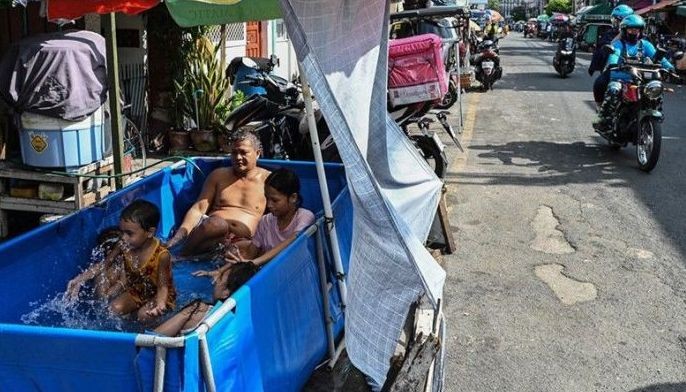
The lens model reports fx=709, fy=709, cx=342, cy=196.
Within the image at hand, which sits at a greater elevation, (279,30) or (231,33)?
(279,30)

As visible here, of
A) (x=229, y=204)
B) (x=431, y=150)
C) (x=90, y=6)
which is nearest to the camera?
(x=90, y=6)

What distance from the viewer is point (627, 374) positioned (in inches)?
151

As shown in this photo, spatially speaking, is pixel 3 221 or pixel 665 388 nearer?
pixel 665 388

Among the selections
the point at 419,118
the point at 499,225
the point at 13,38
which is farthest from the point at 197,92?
the point at 499,225

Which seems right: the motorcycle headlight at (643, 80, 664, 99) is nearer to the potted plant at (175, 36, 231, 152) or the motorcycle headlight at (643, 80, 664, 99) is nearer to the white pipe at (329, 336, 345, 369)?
the potted plant at (175, 36, 231, 152)

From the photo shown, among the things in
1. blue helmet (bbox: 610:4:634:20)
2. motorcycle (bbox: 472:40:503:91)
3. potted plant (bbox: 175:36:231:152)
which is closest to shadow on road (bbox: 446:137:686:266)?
blue helmet (bbox: 610:4:634:20)

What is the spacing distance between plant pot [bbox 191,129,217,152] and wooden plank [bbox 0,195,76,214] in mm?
3109

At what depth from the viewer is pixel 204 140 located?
8.62 meters

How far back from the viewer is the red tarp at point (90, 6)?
4.60 metres

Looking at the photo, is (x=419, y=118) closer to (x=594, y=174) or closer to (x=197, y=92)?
(x=594, y=174)

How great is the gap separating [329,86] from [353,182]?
1.30 feet

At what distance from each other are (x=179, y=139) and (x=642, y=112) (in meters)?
5.49

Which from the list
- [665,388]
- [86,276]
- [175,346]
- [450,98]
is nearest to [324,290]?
[86,276]

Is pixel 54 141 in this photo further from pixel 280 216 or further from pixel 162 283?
pixel 162 283
